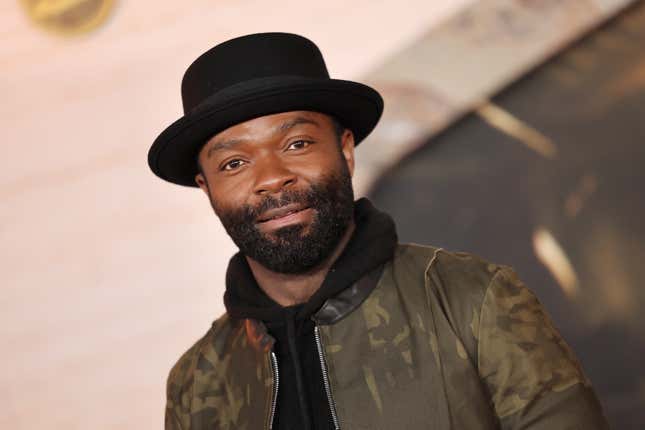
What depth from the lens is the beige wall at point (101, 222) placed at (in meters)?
2.74

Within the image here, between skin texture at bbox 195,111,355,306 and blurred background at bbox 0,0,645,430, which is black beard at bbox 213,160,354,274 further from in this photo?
blurred background at bbox 0,0,645,430

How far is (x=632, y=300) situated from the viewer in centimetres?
244

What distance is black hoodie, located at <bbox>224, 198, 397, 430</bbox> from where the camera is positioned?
158 cm

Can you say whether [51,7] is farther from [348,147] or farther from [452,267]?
[452,267]

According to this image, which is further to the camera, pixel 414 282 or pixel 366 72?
pixel 366 72

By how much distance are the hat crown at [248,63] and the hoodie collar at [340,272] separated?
0.29 metres

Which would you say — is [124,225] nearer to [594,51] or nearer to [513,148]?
[513,148]

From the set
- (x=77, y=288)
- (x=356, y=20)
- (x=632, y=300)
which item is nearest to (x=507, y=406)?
(x=632, y=300)

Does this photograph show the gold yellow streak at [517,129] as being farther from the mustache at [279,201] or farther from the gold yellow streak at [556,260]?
the mustache at [279,201]

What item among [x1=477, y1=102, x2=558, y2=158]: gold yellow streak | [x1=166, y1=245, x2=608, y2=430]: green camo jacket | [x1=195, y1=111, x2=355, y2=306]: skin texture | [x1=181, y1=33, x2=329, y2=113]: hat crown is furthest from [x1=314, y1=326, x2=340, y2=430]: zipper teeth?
[x1=477, y1=102, x2=558, y2=158]: gold yellow streak

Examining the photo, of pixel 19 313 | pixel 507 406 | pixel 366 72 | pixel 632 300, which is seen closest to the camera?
pixel 507 406

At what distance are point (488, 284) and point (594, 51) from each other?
1241 millimetres

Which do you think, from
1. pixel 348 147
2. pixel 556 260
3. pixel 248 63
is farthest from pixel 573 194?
pixel 248 63

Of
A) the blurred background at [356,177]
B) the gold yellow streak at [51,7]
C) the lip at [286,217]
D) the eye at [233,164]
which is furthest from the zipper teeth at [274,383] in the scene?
the gold yellow streak at [51,7]
